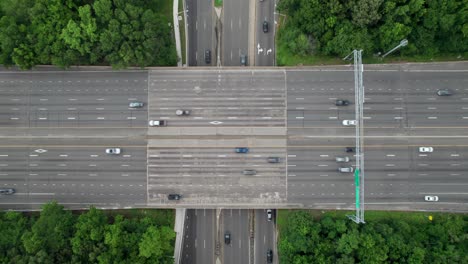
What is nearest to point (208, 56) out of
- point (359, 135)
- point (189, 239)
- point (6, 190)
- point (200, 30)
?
point (200, 30)

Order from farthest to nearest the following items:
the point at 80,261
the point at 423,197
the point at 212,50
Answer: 1. the point at 212,50
2. the point at 423,197
3. the point at 80,261

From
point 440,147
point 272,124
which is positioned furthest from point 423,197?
point 272,124

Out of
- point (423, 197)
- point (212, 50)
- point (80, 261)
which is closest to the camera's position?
point (80, 261)

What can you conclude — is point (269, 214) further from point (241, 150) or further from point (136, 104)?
point (136, 104)

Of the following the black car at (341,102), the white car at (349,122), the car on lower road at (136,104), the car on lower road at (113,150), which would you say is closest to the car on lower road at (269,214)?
the white car at (349,122)

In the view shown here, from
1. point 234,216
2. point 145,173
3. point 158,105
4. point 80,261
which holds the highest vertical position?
point 158,105

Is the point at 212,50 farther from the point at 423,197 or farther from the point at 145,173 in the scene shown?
the point at 423,197
